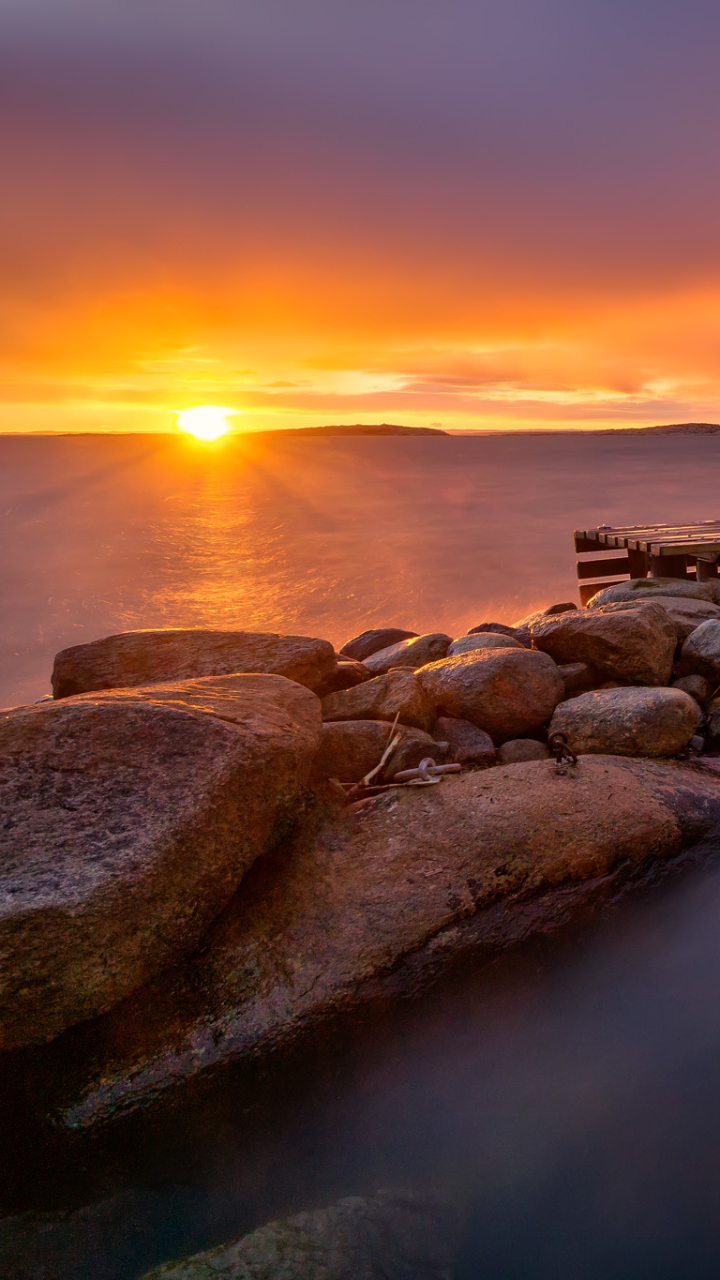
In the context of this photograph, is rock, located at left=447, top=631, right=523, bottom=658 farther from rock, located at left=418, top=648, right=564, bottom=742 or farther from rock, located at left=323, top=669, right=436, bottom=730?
rock, located at left=323, top=669, right=436, bottom=730

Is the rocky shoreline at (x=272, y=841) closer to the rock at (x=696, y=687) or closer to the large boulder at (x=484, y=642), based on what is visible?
the rock at (x=696, y=687)

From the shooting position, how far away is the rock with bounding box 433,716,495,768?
5164 millimetres

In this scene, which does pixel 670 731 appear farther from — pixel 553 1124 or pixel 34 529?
pixel 34 529

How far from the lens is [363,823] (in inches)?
171

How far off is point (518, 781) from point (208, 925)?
1954mm

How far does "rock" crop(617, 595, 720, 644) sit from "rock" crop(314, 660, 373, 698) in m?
2.77

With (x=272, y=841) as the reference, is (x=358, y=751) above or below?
above

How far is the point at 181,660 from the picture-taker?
5633 millimetres

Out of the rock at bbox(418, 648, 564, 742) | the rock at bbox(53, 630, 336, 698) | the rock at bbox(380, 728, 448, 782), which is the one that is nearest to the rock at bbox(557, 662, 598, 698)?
the rock at bbox(418, 648, 564, 742)

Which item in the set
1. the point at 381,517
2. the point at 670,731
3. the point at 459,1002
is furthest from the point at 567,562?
the point at 459,1002

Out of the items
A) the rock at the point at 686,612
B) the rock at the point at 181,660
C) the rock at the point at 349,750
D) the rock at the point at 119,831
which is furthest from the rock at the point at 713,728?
the rock at the point at 119,831

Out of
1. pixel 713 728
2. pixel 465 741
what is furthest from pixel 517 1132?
pixel 713 728

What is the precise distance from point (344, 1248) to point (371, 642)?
6.56m

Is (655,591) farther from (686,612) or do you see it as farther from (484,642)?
(484,642)
